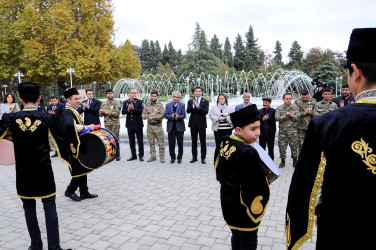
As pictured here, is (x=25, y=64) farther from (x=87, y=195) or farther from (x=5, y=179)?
(x=87, y=195)

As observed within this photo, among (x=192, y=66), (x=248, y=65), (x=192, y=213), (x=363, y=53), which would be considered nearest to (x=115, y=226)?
(x=192, y=213)

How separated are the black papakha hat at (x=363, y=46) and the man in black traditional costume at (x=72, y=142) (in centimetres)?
372

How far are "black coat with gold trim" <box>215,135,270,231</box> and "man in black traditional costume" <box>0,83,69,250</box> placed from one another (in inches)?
91.3

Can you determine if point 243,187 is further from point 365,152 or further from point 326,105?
point 326,105

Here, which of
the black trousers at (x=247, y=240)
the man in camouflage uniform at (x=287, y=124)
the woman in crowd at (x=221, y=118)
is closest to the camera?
the black trousers at (x=247, y=240)

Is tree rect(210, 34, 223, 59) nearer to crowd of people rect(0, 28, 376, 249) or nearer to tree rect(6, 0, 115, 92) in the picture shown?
tree rect(6, 0, 115, 92)

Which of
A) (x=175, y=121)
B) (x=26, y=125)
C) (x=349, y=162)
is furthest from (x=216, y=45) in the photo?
(x=349, y=162)

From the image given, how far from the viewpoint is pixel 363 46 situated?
1.54 metres

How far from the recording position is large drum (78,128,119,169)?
5181 millimetres

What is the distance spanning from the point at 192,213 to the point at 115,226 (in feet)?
4.24

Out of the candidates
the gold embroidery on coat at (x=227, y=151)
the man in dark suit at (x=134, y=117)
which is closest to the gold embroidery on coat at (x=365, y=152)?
the gold embroidery on coat at (x=227, y=151)

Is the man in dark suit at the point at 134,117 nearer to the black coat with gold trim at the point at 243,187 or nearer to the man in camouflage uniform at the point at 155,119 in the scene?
the man in camouflage uniform at the point at 155,119

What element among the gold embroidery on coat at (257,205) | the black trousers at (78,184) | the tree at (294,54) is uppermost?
the tree at (294,54)

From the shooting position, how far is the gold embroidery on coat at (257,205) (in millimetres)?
2866
